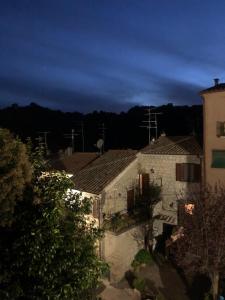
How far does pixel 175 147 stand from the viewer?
3138cm

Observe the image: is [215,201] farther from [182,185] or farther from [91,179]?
[91,179]

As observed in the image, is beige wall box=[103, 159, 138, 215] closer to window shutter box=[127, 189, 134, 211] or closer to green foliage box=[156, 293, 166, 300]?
window shutter box=[127, 189, 134, 211]

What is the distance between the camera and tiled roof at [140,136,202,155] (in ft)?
99.1

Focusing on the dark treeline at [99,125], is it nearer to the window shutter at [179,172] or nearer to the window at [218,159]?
the window shutter at [179,172]

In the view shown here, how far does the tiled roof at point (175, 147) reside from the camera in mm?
30209

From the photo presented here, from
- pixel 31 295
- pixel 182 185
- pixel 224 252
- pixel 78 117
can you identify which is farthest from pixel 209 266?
pixel 78 117

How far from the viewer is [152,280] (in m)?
27.3

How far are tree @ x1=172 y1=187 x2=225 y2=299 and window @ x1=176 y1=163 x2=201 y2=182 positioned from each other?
602 cm

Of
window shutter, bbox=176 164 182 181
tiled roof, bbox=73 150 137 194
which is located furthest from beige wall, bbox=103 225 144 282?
window shutter, bbox=176 164 182 181

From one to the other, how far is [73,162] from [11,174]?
23286mm

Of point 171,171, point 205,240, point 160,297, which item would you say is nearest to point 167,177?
point 171,171

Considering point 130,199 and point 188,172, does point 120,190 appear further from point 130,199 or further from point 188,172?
point 188,172

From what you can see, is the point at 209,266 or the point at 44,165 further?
the point at 209,266

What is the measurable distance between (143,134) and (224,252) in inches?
1161
